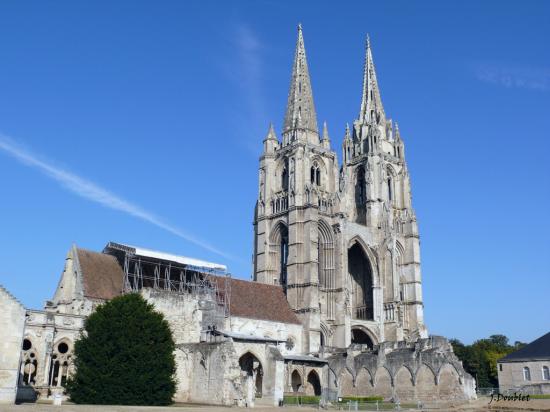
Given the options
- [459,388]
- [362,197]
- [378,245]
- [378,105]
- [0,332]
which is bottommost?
[459,388]

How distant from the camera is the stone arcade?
1296 inches

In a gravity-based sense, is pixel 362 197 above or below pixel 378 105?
below

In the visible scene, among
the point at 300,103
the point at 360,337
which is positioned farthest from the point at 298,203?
the point at 360,337

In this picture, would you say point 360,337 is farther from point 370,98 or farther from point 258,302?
point 370,98

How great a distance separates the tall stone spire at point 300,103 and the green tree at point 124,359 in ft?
104

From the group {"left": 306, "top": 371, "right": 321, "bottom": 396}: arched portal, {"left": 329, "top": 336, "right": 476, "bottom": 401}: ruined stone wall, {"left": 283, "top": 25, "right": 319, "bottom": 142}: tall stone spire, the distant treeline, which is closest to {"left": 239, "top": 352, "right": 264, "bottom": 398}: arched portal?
{"left": 306, "top": 371, "right": 321, "bottom": 396}: arched portal

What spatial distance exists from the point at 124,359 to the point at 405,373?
19.2 metres

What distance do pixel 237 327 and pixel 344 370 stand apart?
8.23 meters

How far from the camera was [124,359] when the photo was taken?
28.3 meters

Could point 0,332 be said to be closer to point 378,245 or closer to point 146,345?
point 146,345

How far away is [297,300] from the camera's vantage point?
51.1m

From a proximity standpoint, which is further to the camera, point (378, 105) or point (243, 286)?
point (378, 105)

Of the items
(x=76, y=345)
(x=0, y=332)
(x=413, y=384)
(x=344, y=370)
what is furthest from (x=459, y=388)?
(x=0, y=332)

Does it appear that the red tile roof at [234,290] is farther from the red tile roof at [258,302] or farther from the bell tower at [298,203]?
the bell tower at [298,203]
